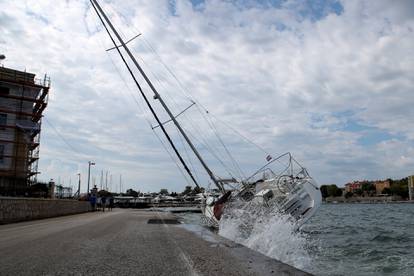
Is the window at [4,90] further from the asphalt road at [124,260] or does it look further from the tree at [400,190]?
the tree at [400,190]

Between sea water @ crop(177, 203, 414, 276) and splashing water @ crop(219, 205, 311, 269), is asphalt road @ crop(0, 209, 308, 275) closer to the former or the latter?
splashing water @ crop(219, 205, 311, 269)

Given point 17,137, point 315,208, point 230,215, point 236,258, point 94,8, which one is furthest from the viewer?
point 17,137

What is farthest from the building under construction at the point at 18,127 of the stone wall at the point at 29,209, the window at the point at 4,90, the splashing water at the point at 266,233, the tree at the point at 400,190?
the tree at the point at 400,190

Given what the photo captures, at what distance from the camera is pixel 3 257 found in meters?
8.92

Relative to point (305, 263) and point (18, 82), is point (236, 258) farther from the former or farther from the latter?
point (18, 82)

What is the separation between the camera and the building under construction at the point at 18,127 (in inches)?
2544

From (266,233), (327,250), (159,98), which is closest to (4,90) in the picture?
(159,98)

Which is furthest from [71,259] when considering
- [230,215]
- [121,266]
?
[230,215]

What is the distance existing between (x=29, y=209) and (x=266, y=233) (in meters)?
15.0

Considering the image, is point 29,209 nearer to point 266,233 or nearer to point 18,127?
point 266,233

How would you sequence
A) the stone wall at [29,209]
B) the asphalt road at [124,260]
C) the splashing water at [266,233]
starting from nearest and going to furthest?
the asphalt road at [124,260] → the splashing water at [266,233] → the stone wall at [29,209]

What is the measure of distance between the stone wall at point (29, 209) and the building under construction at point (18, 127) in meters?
31.9

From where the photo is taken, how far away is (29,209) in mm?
25016

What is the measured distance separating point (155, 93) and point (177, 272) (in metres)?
24.7
